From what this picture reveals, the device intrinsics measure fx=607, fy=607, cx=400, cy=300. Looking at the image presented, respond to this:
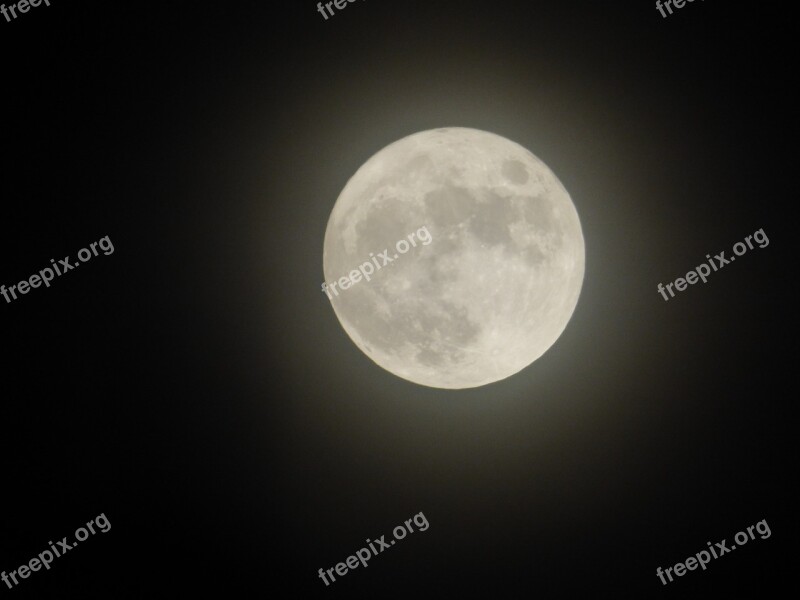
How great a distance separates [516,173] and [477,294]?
2.64 ft

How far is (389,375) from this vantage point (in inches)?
186

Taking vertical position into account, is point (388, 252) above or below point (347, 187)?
below

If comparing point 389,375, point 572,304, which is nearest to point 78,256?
point 389,375

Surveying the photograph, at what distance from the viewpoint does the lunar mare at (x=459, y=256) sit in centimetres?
343

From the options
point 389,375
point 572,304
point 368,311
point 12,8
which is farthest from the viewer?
point 389,375

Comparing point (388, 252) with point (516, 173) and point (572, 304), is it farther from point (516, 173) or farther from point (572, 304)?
point (572, 304)

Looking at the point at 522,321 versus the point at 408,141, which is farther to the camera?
the point at 408,141

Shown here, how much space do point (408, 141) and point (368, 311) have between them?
3.69ft

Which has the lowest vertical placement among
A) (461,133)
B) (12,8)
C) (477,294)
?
(477,294)

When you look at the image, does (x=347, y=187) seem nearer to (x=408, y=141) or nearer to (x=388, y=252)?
(x=408, y=141)

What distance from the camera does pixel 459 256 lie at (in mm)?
3387

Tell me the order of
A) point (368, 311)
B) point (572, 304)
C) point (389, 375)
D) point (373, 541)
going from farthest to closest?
point (373, 541)
point (389, 375)
point (572, 304)
point (368, 311)

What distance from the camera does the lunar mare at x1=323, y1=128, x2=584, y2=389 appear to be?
343 centimetres

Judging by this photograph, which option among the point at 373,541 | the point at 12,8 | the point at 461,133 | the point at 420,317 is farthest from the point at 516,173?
the point at 12,8
